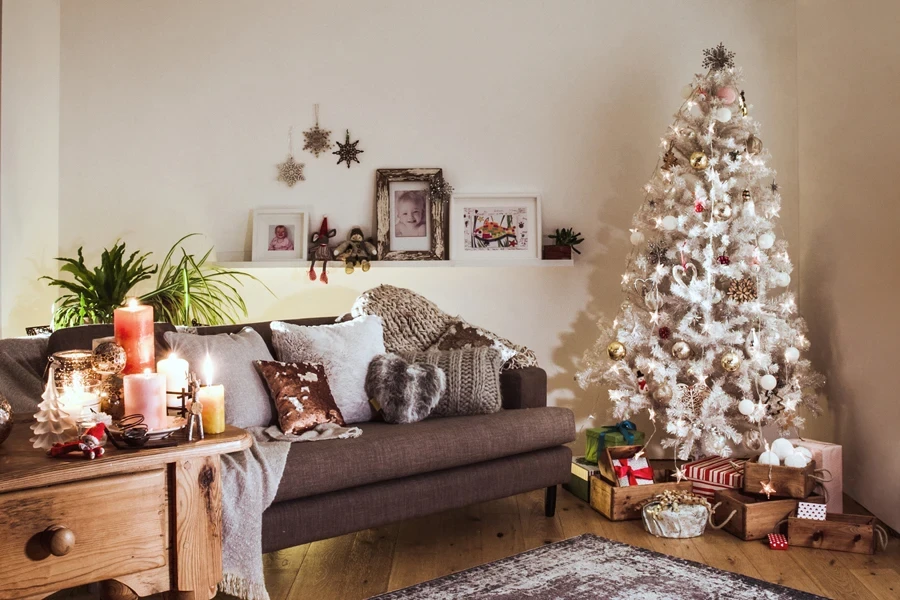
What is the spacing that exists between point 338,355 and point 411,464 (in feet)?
1.93

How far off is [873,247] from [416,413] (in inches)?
79.2

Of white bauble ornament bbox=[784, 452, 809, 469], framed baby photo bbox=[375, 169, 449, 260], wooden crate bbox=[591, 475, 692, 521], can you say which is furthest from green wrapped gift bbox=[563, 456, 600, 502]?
framed baby photo bbox=[375, 169, 449, 260]

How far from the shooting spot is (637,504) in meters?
3.27

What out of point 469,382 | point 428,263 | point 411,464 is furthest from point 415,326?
point 411,464

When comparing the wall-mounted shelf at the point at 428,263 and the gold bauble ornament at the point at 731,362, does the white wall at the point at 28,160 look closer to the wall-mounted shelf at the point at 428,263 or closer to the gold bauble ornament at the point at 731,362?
the wall-mounted shelf at the point at 428,263

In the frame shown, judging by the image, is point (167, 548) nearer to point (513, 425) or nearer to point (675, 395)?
point (513, 425)

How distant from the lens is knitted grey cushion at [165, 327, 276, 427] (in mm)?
2734

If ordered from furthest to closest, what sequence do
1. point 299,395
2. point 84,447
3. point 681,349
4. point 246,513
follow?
1. point 681,349
2. point 299,395
3. point 246,513
4. point 84,447

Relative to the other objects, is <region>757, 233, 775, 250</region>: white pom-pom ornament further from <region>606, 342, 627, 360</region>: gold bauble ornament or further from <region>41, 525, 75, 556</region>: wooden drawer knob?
<region>41, 525, 75, 556</region>: wooden drawer knob

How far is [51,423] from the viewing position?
1.62 m

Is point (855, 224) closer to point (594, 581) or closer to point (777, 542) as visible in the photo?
point (777, 542)

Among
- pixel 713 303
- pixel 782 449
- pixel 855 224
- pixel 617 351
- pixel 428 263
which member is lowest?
pixel 782 449

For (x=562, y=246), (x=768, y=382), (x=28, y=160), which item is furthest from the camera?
(x=562, y=246)

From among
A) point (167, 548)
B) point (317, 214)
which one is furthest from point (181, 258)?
point (167, 548)
